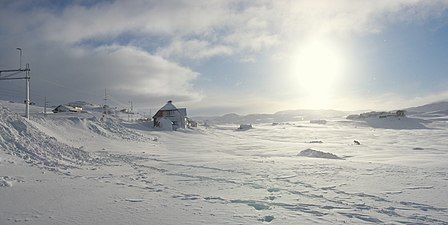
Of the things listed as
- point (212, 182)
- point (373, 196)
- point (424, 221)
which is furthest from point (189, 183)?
point (424, 221)

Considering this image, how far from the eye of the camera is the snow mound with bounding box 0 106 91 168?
12930 millimetres

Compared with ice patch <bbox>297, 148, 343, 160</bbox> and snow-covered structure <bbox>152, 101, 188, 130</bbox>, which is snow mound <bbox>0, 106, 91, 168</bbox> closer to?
ice patch <bbox>297, 148, 343, 160</bbox>

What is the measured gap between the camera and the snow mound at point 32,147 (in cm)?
1293

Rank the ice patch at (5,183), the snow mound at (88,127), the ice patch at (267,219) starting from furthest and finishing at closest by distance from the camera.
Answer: the snow mound at (88,127) < the ice patch at (5,183) < the ice patch at (267,219)

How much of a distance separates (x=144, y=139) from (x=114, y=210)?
88.7 ft

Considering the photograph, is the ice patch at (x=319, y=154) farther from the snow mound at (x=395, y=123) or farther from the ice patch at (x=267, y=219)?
the snow mound at (x=395, y=123)

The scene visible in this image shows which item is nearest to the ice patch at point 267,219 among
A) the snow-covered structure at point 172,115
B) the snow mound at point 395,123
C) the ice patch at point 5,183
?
the ice patch at point 5,183

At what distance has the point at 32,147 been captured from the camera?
14.0 m

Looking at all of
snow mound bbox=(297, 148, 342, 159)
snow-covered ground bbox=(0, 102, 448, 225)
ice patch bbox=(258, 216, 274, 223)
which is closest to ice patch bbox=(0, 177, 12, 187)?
snow-covered ground bbox=(0, 102, 448, 225)

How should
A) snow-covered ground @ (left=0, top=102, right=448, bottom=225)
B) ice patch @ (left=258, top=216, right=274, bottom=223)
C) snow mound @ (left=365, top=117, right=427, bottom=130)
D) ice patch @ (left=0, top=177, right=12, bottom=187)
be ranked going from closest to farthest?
ice patch @ (left=258, top=216, right=274, bottom=223)
snow-covered ground @ (left=0, top=102, right=448, bottom=225)
ice patch @ (left=0, top=177, right=12, bottom=187)
snow mound @ (left=365, top=117, right=427, bottom=130)

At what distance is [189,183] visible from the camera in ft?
35.2

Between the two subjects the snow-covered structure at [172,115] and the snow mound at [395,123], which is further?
the snow mound at [395,123]

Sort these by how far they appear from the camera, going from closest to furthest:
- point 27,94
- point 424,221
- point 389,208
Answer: point 424,221 < point 389,208 < point 27,94

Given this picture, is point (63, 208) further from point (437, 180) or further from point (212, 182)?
point (437, 180)
